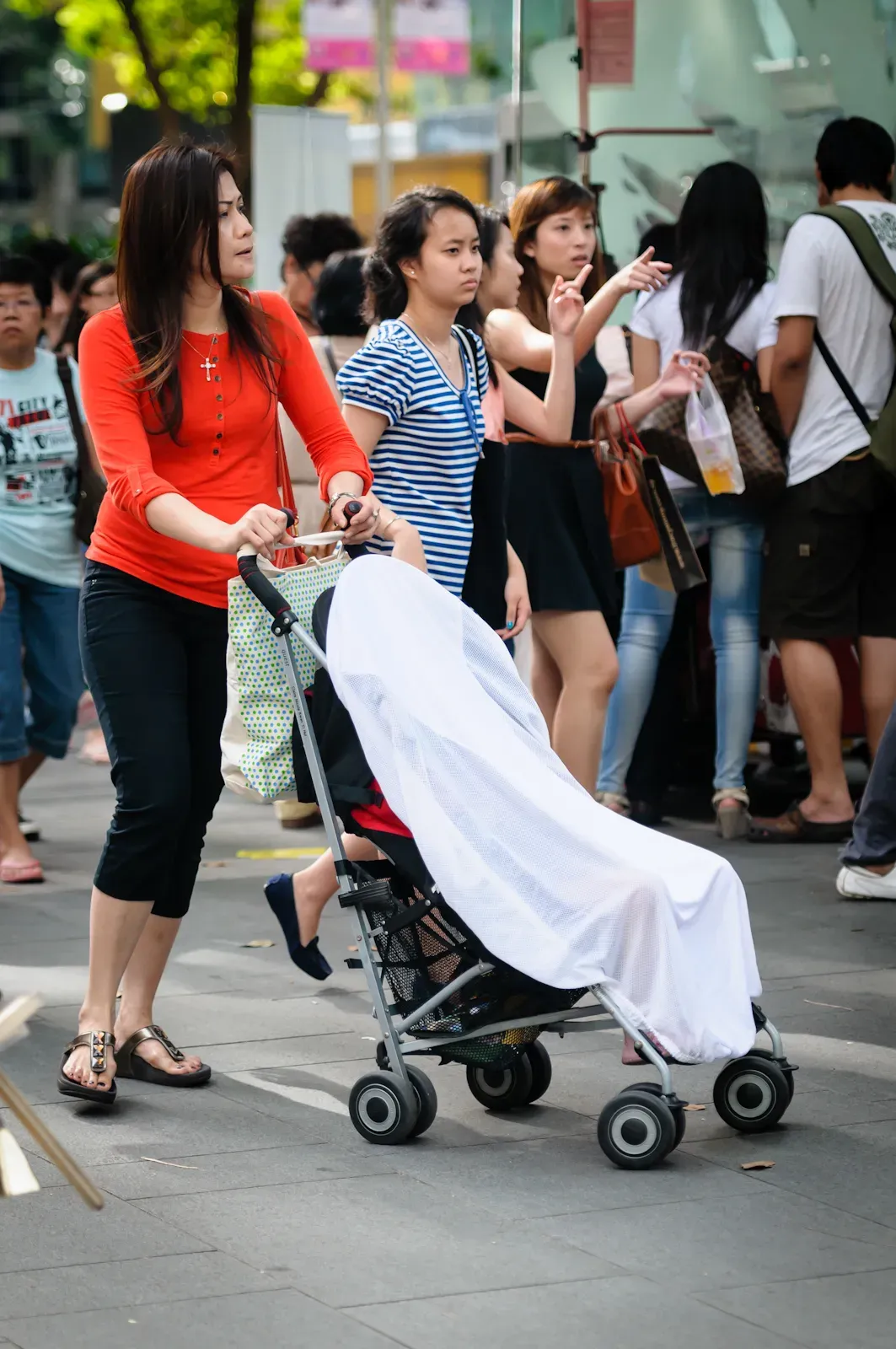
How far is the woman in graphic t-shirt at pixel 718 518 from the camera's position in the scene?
24.7 ft

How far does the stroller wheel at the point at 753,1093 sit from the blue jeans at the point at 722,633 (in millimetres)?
3512

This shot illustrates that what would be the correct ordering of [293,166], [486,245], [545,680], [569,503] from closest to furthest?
1. [486,245]
2. [569,503]
3. [545,680]
4. [293,166]

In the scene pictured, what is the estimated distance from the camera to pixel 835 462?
7547 millimetres

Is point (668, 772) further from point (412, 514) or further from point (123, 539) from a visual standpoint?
point (123, 539)

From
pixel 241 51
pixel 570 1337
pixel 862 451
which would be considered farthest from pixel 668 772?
pixel 241 51

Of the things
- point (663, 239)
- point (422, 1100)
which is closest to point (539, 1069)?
point (422, 1100)

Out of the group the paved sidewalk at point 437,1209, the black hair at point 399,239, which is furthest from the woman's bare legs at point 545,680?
the black hair at point 399,239

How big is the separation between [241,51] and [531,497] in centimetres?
1813

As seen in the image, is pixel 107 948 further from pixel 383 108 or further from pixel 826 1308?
pixel 383 108

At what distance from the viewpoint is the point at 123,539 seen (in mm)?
4652

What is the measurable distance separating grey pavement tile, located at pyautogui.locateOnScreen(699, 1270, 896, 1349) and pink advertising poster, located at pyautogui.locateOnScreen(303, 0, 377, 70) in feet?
58.3

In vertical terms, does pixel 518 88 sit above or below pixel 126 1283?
above

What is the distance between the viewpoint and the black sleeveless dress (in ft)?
22.2

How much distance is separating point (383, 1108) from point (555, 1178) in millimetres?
418
